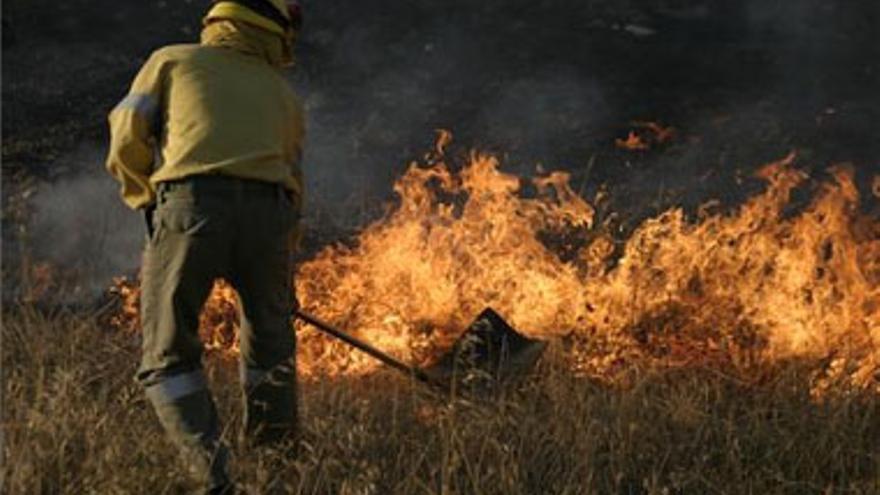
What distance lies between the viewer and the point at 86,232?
22.9 ft

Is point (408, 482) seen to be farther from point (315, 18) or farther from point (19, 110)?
point (315, 18)

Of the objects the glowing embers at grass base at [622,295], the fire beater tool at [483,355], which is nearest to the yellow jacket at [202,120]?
the fire beater tool at [483,355]

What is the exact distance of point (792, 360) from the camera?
5.19m

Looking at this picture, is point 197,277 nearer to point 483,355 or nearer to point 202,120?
point 202,120

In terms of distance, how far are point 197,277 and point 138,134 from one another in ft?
1.88

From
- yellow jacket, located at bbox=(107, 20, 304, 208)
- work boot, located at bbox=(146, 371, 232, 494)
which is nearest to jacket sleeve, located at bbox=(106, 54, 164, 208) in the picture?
yellow jacket, located at bbox=(107, 20, 304, 208)


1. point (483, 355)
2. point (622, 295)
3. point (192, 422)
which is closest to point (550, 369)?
point (483, 355)

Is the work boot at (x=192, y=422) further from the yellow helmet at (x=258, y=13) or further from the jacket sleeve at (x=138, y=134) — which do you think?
the yellow helmet at (x=258, y=13)

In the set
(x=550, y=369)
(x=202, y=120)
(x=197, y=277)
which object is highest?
(x=202, y=120)

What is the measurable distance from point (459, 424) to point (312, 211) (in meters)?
3.81

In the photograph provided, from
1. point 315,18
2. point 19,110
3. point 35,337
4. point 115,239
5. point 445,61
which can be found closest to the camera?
point 35,337

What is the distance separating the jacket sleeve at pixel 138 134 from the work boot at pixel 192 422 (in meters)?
0.69

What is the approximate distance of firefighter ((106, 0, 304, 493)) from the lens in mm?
3877

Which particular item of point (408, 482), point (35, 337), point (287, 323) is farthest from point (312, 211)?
point (408, 482)
